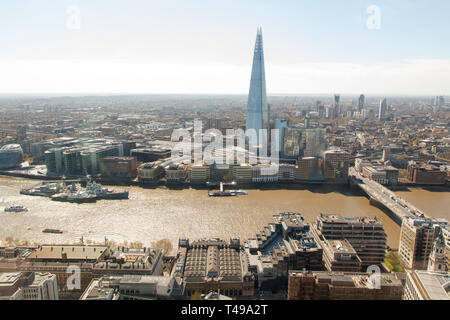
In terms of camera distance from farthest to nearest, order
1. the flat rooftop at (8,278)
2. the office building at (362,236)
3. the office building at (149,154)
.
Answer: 1. the office building at (149,154)
2. the office building at (362,236)
3. the flat rooftop at (8,278)

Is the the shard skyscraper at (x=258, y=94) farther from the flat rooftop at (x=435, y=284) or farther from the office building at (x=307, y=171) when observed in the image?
the flat rooftop at (x=435, y=284)

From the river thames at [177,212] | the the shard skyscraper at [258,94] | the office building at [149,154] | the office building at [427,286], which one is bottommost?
the river thames at [177,212]

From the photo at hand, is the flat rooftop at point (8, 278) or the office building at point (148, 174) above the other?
the flat rooftop at point (8, 278)

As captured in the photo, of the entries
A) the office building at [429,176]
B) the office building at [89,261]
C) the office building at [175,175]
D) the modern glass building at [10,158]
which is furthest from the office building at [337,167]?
the modern glass building at [10,158]

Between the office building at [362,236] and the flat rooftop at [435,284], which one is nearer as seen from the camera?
the flat rooftop at [435,284]
